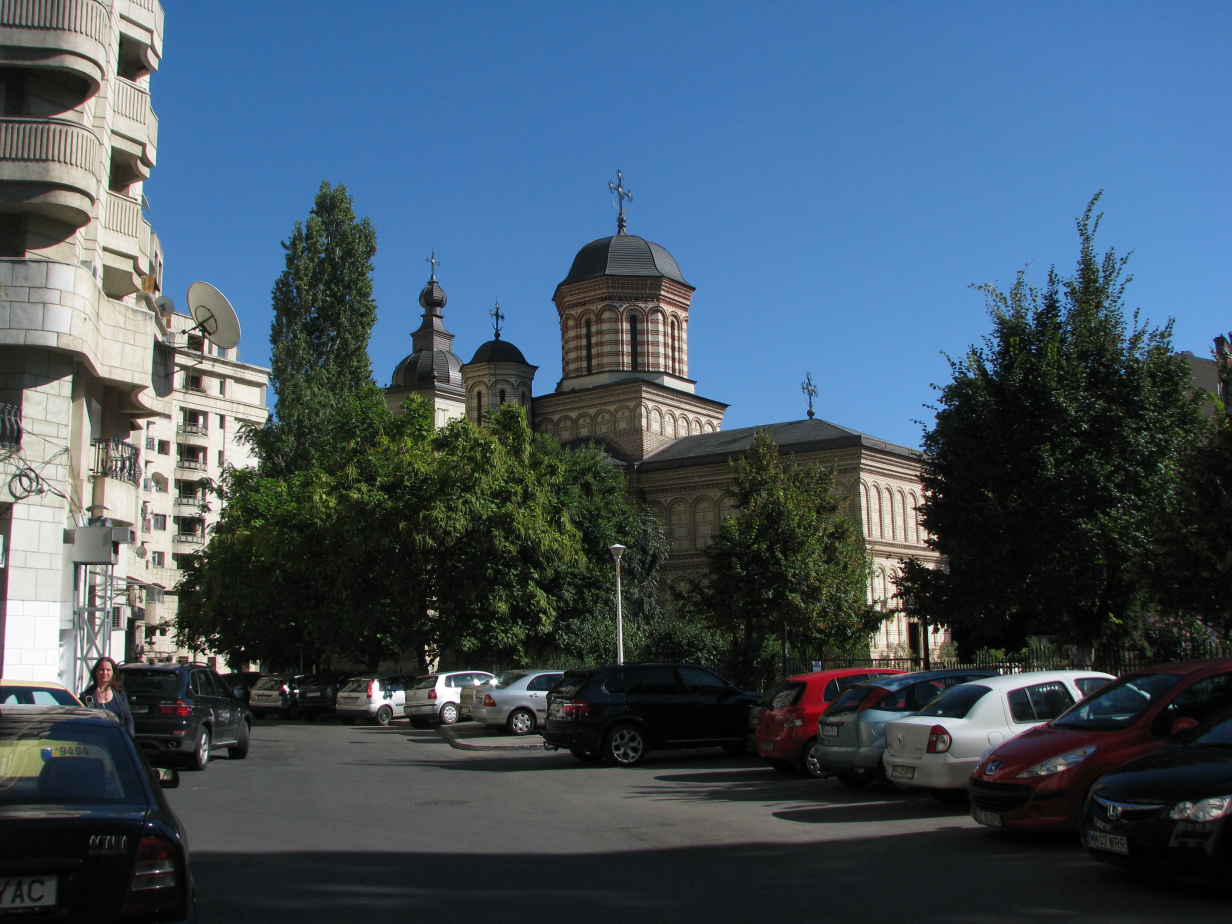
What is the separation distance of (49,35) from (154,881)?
796 inches

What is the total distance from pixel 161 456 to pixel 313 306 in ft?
109

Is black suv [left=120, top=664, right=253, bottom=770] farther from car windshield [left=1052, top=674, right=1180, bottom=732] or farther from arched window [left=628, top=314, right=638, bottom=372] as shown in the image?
arched window [left=628, top=314, right=638, bottom=372]

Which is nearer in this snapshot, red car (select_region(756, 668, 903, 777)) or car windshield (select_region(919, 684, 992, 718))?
car windshield (select_region(919, 684, 992, 718))

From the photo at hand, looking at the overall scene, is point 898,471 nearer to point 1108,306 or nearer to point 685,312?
point 685,312

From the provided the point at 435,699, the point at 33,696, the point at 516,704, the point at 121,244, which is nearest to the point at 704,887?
the point at 33,696

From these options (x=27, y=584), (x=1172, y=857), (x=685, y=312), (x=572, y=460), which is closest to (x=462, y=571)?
(x=572, y=460)

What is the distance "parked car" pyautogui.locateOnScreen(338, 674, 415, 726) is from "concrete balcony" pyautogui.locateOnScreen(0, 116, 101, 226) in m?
14.8

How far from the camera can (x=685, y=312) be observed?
59000mm

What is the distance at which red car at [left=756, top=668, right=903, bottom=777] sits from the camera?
47.7 feet

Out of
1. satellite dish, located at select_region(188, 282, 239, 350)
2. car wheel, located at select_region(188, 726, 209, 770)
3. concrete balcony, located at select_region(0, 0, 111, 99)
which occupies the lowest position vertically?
car wheel, located at select_region(188, 726, 209, 770)

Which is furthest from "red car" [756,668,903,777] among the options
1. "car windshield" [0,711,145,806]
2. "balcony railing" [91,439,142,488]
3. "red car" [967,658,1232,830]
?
"balcony railing" [91,439,142,488]

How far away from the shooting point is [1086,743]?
360 inches

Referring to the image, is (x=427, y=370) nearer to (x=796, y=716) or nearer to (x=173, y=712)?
(x=173, y=712)

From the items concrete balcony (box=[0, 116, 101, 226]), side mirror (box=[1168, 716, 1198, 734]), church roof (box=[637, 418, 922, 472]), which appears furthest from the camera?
church roof (box=[637, 418, 922, 472])
